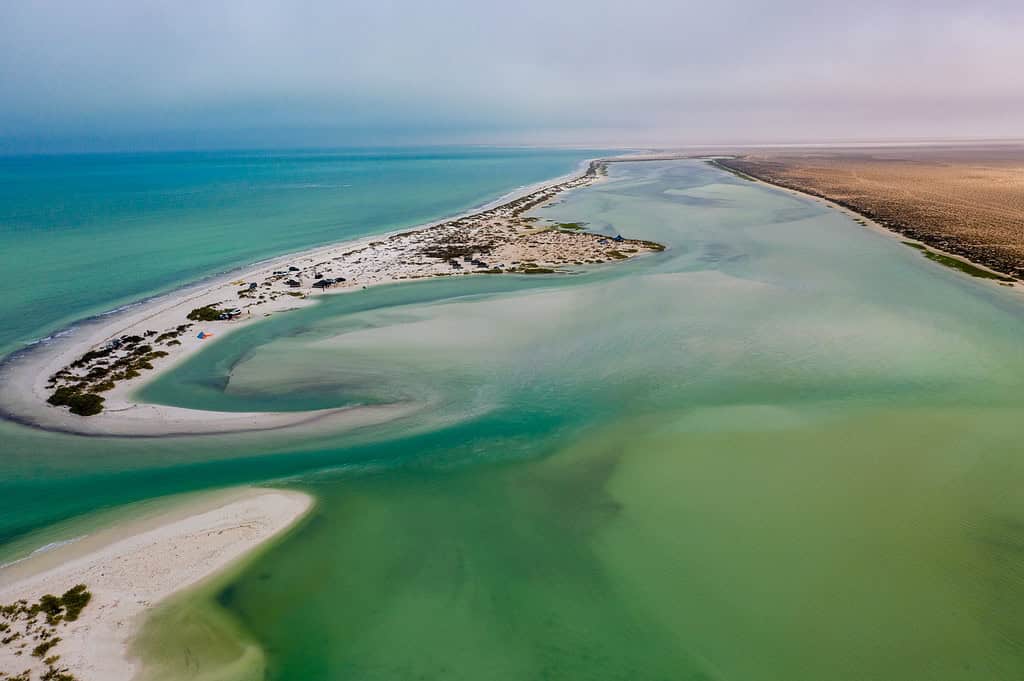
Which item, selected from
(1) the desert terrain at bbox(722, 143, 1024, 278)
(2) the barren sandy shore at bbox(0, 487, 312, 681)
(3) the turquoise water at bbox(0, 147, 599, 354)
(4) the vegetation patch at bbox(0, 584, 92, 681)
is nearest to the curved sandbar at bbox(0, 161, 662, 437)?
(3) the turquoise water at bbox(0, 147, 599, 354)

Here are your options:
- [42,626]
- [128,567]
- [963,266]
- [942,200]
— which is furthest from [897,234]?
[42,626]

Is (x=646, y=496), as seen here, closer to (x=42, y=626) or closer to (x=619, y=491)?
(x=619, y=491)

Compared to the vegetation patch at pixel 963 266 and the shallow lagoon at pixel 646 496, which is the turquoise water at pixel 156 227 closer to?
the shallow lagoon at pixel 646 496

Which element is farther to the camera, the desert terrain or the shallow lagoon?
the desert terrain

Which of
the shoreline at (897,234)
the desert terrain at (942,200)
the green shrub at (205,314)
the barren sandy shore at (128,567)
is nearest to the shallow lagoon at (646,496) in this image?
the barren sandy shore at (128,567)

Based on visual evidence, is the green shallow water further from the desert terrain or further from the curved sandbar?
the desert terrain

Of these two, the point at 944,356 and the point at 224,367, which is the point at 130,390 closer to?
the point at 224,367

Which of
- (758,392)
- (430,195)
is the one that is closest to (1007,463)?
(758,392)
